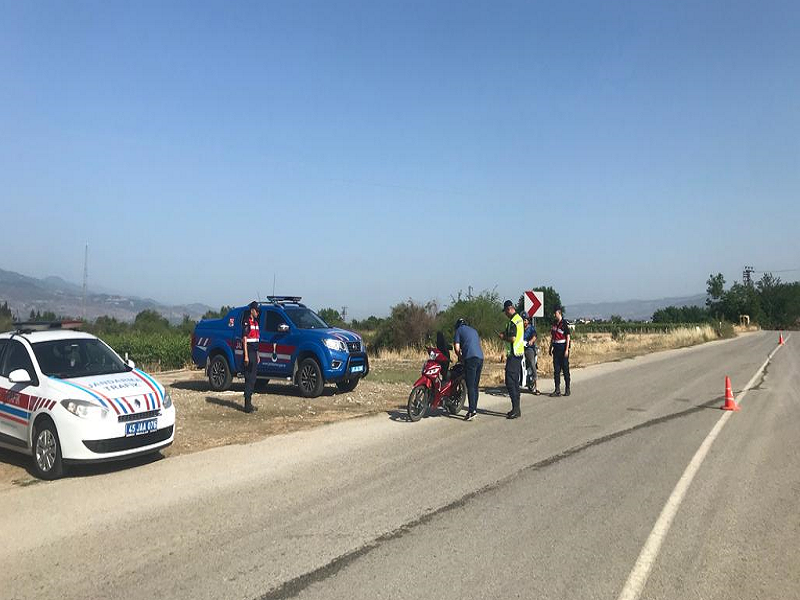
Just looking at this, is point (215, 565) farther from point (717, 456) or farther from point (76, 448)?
point (717, 456)

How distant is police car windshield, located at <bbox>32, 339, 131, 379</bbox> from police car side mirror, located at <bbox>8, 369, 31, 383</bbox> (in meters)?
0.24

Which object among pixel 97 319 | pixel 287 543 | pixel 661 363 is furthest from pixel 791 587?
pixel 97 319

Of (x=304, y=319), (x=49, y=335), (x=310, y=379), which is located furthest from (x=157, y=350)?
(x=49, y=335)

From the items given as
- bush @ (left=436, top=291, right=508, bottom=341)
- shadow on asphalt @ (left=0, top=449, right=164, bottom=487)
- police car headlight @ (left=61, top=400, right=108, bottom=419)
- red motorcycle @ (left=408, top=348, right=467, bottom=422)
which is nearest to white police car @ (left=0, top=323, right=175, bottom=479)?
police car headlight @ (left=61, top=400, right=108, bottom=419)

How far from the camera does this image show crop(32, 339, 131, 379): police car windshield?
8.54 metres

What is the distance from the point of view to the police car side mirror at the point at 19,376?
799 cm

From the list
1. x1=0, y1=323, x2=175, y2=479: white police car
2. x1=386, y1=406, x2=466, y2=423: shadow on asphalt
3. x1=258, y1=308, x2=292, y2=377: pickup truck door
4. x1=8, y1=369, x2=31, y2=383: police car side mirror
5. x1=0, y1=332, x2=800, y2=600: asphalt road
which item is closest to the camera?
x1=0, y1=332, x2=800, y2=600: asphalt road

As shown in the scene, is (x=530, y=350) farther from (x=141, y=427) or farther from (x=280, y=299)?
(x=141, y=427)

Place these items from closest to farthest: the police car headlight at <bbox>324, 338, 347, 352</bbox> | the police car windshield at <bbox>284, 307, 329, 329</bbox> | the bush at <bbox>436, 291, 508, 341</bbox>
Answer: the police car headlight at <bbox>324, 338, 347, 352</bbox>, the police car windshield at <bbox>284, 307, 329, 329</bbox>, the bush at <bbox>436, 291, 508, 341</bbox>

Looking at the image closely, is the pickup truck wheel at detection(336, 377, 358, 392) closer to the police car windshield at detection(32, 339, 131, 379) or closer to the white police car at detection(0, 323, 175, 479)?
the police car windshield at detection(32, 339, 131, 379)

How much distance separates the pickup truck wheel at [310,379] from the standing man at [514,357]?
14.0 feet

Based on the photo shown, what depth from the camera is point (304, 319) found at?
1541 cm

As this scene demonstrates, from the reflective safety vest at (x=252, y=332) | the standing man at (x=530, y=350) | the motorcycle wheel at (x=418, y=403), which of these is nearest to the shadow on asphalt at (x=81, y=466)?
the reflective safety vest at (x=252, y=332)

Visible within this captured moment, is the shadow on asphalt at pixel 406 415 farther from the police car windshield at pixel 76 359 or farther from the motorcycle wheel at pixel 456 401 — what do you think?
the police car windshield at pixel 76 359
